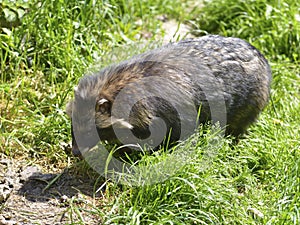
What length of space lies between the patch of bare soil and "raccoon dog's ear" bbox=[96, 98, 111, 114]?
2.07 feet

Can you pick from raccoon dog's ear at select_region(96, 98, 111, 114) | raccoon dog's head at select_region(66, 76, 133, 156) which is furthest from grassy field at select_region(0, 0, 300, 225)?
raccoon dog's ear at select_region(96, 98, 111, 114)

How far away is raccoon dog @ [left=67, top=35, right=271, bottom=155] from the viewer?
495 centimetres

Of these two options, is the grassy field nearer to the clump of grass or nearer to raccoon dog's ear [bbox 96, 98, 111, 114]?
the clump of grass

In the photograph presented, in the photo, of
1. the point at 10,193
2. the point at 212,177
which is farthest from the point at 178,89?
the point at 10,193

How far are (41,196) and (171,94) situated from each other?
1322 mm

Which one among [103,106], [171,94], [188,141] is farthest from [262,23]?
[103,106]

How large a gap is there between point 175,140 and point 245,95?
0.80 m

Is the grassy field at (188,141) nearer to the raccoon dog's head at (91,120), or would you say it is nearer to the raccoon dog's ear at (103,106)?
Result: the raccoon dog's head at (91,120)

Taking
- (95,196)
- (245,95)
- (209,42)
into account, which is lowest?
(95,196)

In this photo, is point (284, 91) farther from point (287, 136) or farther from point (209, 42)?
point (209, 42)

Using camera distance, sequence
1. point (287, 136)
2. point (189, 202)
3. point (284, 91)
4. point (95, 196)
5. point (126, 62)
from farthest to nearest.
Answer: point (284, 91) → point (287, 136) → point (126, 62) → point (95, 196) → point (189, 202)

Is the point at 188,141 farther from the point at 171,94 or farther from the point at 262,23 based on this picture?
the point at 262,23

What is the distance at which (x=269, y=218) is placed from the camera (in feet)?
15.0

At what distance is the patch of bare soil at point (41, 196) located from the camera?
4.63 m
